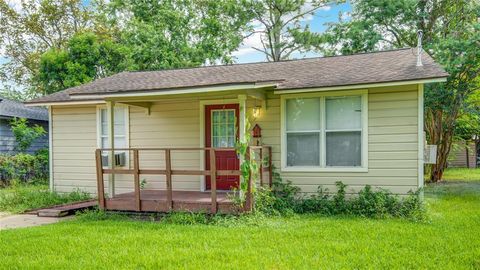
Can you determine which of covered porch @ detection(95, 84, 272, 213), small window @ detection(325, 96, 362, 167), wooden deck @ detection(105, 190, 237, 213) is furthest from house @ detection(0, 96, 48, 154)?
small window @ detection(325, 96, 362, 167)

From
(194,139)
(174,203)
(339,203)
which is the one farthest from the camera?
(194,139)

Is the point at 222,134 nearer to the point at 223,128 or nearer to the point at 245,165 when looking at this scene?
the point at 223,128

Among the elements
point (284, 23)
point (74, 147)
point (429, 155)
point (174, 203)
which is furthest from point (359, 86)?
point (284, 23)

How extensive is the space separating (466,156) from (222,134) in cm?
1704

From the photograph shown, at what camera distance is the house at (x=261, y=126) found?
23.7ft

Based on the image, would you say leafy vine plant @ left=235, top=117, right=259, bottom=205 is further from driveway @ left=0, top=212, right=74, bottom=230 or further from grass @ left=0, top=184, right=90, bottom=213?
grass @ left=0, top=184, right=90, bottom=213

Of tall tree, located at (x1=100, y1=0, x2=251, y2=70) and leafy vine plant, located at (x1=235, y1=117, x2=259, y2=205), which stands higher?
tall tree, located at (x1=100, y1=0, x2=251, y2=70)

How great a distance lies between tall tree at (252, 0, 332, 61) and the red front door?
42.4 feet

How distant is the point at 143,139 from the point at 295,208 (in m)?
4.16

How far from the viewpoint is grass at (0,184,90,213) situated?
29.1ft

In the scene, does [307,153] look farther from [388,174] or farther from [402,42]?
[402,42]

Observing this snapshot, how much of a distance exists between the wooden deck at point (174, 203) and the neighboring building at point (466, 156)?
16805 mm

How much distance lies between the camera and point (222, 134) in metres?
8.95

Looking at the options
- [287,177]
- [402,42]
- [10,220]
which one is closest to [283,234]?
[287,177]
